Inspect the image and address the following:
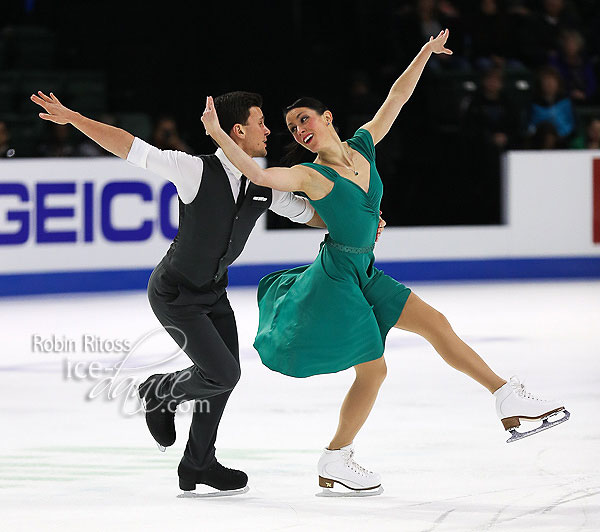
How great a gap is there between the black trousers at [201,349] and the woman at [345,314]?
0.16 metres

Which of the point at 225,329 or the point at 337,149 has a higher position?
the point at 337,149

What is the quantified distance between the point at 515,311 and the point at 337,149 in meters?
4.75

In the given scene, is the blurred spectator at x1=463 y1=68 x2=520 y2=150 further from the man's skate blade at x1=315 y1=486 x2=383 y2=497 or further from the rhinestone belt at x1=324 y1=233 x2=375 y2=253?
the man's skate blade at x1=315 y1=486 x2=383 y2=497

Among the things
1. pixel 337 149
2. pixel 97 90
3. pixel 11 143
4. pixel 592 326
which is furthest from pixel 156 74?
pixel 337 149

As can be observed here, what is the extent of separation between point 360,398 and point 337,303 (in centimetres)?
33

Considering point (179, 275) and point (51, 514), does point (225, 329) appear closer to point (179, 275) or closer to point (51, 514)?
point (179, 275)

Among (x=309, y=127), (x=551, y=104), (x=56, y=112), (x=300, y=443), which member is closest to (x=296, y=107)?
(x=309, y=127)

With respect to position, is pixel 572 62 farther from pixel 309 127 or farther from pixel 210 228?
pixel 210 228

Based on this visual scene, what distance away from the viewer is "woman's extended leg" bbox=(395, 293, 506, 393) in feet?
13.7

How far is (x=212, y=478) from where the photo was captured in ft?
13.7

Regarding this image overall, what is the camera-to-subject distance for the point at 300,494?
4.17 meters
